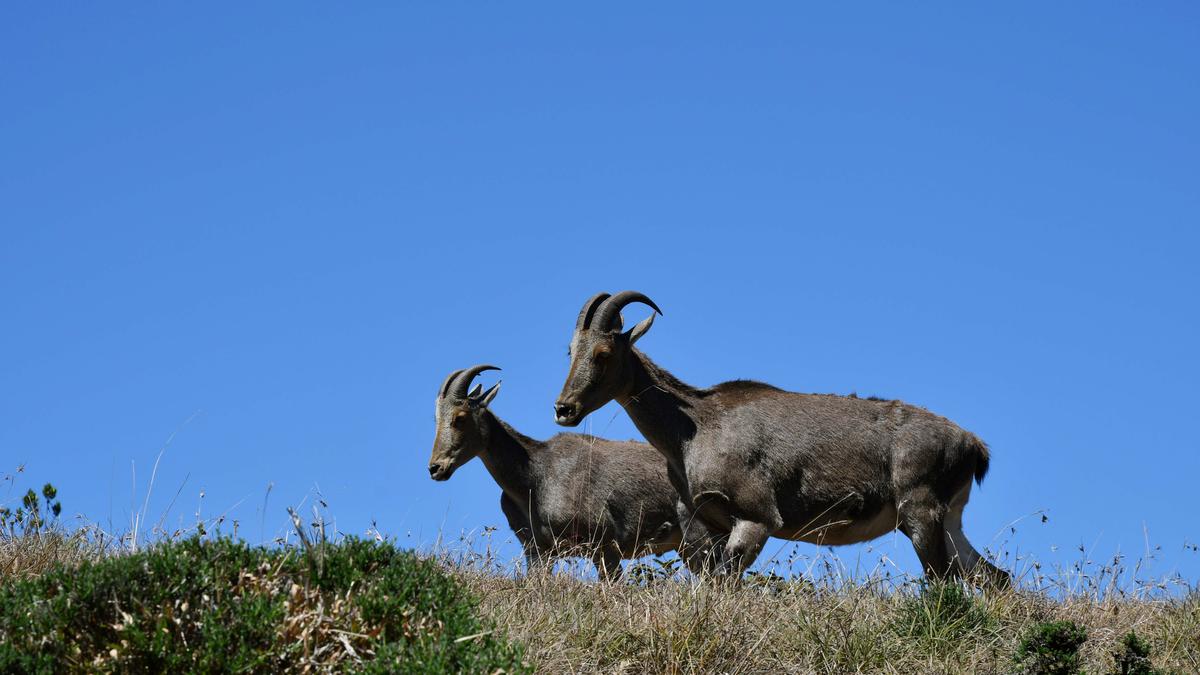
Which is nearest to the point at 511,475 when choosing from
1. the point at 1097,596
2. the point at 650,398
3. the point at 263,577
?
the point at 650,398

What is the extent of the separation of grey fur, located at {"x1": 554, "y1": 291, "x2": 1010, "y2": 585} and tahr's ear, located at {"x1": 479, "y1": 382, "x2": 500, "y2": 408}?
16.1 ft

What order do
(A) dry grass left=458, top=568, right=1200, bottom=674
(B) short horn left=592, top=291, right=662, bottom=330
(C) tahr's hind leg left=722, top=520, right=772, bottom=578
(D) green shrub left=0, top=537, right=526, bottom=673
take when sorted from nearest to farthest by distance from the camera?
(D) green shrub left=0, top=537, right=526, bottom=673
(A) dry grass left=458, top=568, right=1200, bottom=674
(C) tahr's hind leg left=722, top=520, right=772, bottom=578
(B) short horn left=592, top=291, right=662, bottom=330

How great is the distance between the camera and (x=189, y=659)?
22.5ft

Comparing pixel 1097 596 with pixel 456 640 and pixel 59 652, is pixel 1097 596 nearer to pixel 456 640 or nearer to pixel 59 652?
pixel 456 640

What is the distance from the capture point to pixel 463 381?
1870cm

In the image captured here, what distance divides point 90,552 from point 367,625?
413 centimetres

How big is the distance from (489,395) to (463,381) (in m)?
0.42

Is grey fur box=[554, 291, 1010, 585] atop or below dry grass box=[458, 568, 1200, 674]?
atop

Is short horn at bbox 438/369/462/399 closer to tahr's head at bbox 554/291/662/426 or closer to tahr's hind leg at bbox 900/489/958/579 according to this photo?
tahr's head at bbox 554/291/662/426

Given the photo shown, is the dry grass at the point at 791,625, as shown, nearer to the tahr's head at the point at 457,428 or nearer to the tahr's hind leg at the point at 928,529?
the tahr's hind leg at the point at 928,529

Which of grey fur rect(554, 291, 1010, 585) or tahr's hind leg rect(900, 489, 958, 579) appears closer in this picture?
tahr's hind leg rect(900, 489, 958, 579)

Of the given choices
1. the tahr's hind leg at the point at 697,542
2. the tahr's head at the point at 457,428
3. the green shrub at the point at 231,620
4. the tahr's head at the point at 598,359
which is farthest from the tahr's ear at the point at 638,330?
the green shrub at the point at 231,620

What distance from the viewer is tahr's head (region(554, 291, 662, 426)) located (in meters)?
13.8

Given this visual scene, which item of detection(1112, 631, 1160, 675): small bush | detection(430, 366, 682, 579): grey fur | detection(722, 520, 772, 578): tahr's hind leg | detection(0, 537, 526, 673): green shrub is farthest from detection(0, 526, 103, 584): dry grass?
detection(1112, 631, 1160, 675): small bush
